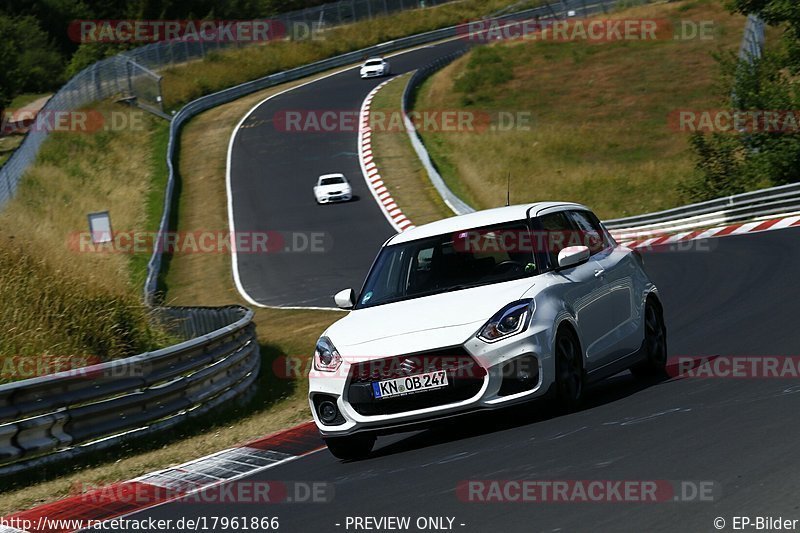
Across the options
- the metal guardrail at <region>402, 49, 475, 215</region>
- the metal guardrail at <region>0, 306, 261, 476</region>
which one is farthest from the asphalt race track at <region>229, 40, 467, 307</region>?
the metal guardrail at <region>0, 306, 261, 476</region>

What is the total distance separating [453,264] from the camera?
368 inches

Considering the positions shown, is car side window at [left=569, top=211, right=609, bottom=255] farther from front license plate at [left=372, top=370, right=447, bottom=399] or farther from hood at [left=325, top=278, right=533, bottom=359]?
front license plate at [left=372, top=370, right=447, bottom=399]

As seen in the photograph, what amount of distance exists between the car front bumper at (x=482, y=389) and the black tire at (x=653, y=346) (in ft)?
7.38

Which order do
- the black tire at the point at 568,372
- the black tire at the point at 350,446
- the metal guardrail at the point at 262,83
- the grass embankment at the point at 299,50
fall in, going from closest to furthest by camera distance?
the black tire at the point at 568,372
the black tire at the point at 350,446
the metal guardrail at the point at 262,83
the grass embankment at the point at 299,50

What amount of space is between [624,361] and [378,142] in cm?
3824

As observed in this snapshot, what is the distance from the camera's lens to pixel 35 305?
1433 centimetres

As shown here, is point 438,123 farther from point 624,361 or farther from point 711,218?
point 624,361

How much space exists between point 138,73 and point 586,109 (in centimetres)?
2130

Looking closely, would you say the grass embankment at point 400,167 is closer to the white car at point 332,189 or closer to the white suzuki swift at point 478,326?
the white car at point 332,189

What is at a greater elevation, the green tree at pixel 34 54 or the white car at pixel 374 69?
the green tree at pixel 34 54

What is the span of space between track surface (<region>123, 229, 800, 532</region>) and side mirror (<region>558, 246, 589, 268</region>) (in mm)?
1117

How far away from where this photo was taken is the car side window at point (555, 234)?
9344 millimetres

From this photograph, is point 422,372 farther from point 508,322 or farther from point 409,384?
point 508,322

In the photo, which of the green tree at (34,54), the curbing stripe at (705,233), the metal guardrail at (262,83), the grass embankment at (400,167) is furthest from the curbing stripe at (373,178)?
the green tree at (34,54)
